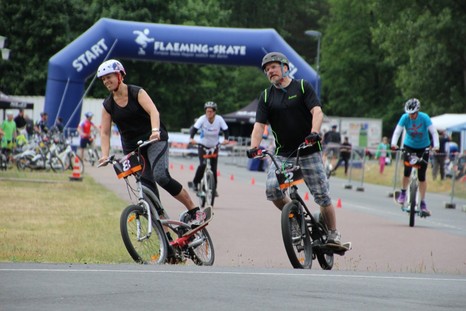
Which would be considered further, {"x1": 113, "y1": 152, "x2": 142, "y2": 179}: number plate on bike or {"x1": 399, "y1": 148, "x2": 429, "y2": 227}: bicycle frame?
{"x1": 399, "y1": 148, "x2": 429, "y2": 227}: bicycle frame

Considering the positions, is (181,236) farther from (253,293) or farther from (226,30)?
(226,30)

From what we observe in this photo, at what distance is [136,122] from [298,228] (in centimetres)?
175

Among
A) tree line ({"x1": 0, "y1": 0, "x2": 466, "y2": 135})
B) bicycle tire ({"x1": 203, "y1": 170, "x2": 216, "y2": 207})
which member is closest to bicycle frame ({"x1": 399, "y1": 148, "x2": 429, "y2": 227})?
bicycle tire ({"x1": 203, "y1": 170, "x2": 216, "y2": 207})

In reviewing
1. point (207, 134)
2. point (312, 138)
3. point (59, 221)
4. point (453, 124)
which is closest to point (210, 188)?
point (207, 134)

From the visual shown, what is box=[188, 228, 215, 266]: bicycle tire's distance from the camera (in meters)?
10.8

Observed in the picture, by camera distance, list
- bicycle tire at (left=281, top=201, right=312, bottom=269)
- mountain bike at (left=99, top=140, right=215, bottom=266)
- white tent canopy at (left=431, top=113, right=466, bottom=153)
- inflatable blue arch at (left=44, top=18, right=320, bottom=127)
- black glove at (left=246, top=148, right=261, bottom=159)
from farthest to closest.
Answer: white tent canopy at (left=431, top=113, right=466, bottom=153), inflatable blue arch at (left=44, top=18, right=320, bottom=127), black glove at (left=246, top=148, right=261, bottom=159), bicycle tire at (left=281, top=201, right=312, bottom=269), mountain bike at (left=99, top=140, right=215, bottom=266)

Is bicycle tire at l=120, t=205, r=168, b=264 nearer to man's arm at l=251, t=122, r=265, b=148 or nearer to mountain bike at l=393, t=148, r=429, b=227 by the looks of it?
man's arm at l=251, t=122, r=265, b=148

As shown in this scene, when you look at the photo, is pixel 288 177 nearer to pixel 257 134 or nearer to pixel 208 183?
pixel 257 134

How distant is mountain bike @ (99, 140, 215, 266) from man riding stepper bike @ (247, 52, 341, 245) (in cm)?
83

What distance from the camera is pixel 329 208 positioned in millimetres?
10930

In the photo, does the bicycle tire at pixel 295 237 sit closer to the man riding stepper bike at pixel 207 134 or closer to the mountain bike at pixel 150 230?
the mountain bike at pixel 150 230

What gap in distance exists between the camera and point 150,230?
10.0 m

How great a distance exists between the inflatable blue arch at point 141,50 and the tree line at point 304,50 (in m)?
11.6

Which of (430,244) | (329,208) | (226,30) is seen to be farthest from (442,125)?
(329,208)
